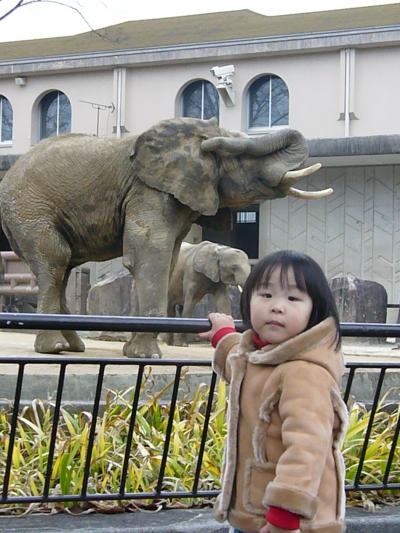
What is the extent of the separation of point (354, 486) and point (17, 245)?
414cm

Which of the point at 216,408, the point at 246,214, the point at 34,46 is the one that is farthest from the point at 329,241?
the point at 216,408

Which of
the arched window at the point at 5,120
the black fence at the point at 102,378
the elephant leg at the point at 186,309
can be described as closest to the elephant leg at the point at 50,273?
the black fence at the point at 102,378

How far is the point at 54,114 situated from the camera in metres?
26.9

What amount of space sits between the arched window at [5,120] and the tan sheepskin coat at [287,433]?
82.4ft

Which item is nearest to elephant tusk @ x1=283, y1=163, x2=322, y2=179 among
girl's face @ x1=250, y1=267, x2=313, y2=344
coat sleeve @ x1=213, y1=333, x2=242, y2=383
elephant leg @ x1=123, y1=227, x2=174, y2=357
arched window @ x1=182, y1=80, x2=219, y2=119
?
elephant leg @ x1=123, y1=227, x2=174, y2=357

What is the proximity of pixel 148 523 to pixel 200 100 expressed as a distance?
2183 cm

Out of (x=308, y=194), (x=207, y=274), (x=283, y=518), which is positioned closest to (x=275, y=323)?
(x=283, y=518)

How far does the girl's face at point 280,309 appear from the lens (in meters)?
2.87

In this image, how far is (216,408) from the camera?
5719 millimetres

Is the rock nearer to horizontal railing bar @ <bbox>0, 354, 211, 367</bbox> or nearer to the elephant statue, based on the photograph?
the elephant statue

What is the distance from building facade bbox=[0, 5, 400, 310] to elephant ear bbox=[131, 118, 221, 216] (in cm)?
1208

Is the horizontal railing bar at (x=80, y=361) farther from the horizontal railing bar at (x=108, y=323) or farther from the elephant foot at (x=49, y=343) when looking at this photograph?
the elephant foot at (x=49, y=343)

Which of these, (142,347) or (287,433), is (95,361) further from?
(142,347)

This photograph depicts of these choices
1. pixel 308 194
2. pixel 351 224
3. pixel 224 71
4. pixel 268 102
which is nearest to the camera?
pixel 308 194
